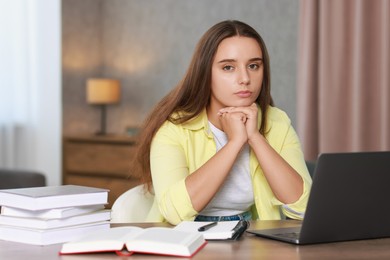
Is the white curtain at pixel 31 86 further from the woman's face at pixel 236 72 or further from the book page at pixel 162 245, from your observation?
the book page at pixel 162 245

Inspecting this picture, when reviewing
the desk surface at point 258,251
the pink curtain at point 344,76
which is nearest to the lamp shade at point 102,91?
the pink curtain at point 344,76

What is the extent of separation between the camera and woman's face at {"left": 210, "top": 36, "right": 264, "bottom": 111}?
8.21ft

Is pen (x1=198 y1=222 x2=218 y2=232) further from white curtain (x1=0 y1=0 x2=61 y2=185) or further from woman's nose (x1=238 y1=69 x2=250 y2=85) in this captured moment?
white curtain (x1=0 y1=0 x2=61 y2=185)

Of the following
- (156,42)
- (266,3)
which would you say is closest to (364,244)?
(266,3)

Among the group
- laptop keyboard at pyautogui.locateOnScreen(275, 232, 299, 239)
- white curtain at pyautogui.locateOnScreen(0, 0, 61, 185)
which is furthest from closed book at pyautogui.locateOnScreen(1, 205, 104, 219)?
white curtain at pyautogui.locateOnScreen(0, 0, 61, 185)

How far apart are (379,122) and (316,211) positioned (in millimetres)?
3097

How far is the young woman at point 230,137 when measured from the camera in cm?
240

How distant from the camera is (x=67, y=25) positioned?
22.3 ft

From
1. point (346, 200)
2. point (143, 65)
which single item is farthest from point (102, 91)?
point (346, 200)

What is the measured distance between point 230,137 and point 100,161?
410 centimetres

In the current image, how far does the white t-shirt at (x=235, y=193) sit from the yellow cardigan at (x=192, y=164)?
3 cm

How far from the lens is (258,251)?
175cm

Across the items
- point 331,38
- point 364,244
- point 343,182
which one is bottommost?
point 364,244

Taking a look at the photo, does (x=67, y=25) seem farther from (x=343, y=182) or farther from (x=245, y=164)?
(x=343, y=182)
